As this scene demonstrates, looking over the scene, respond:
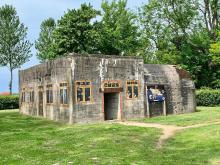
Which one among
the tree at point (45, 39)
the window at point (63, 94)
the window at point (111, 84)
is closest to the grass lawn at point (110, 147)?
the window at point (63, 94)

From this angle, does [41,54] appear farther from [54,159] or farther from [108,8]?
[54,159]

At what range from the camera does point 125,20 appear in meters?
69.5

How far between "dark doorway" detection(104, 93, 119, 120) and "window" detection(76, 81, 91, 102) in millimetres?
3070

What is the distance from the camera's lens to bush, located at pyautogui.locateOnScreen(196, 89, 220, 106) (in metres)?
49.1

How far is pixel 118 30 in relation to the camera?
67.6m

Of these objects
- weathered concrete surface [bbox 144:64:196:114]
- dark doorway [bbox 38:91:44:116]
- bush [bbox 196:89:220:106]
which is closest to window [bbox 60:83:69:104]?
dark doorway [bbox 38:91:44:116]

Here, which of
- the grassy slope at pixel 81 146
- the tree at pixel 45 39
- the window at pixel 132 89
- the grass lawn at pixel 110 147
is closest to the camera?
the grass lawn at pixel 110 147

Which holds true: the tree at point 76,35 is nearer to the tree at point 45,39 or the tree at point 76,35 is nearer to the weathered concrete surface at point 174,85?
the tree at point 45,39

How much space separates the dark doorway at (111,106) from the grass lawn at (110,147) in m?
Answer: 7.15

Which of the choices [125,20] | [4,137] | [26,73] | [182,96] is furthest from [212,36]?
[4,137]

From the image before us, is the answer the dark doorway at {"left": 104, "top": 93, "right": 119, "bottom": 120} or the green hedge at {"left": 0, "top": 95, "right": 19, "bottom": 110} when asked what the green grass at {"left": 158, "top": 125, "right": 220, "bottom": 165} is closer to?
the dark doorway at {"left": 104, "top": 93, "right": 119, "bottom": 120}

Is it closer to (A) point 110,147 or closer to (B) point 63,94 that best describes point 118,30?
(B) point 63,94

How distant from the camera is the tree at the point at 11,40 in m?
69.1

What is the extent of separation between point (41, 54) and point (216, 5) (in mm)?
35462
